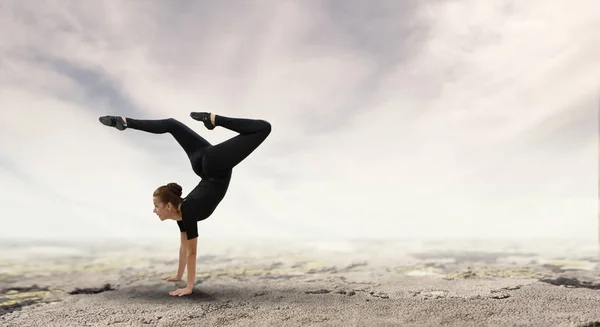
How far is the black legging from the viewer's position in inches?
147

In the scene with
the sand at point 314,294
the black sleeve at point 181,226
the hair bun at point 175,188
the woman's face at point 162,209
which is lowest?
the sand at point 314,294

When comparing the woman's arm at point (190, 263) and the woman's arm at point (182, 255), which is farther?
the woman's arm at point (182, 255)

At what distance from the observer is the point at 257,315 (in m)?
3.08

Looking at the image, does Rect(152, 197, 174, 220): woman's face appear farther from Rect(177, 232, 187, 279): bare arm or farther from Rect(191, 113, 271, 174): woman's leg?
Rect(191, 113, 271, 174): woman's leg

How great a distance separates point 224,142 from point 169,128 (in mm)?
487

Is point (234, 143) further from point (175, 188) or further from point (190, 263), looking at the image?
point (190, 263)

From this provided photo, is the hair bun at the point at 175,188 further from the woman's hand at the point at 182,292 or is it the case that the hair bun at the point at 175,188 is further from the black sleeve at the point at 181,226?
the woman's hand at the point at 182,292

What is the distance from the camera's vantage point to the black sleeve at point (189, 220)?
3.71 m

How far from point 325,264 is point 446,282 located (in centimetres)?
240

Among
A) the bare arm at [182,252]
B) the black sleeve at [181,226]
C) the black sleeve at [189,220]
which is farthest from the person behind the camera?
the bare arm at [182,252]

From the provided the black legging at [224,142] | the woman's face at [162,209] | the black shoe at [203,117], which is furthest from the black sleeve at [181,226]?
the black shoe at [203,117]

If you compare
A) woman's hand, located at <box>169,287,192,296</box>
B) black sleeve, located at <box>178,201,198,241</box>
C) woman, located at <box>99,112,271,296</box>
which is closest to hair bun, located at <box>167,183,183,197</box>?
woman, located at <box>99,112,271,296</box>

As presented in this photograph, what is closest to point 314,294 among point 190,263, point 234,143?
point 190,263

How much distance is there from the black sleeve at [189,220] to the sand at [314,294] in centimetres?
52
